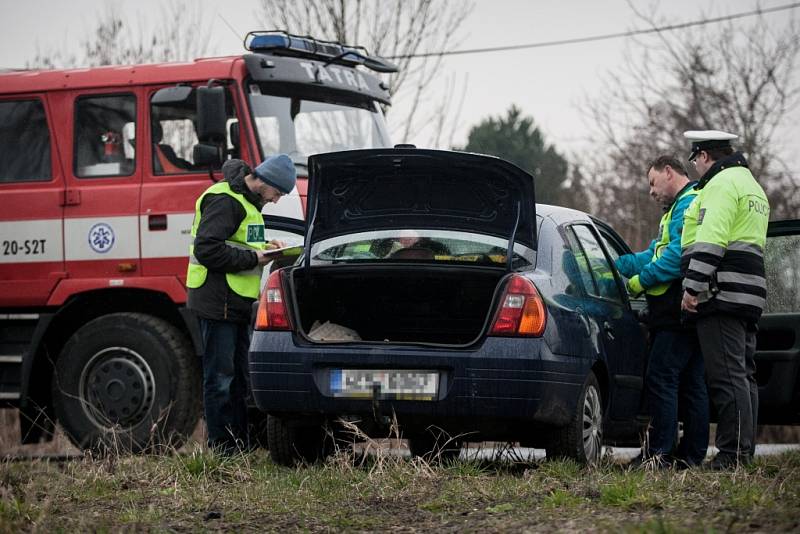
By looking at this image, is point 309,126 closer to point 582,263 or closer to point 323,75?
point 323,75

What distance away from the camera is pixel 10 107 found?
373 inches

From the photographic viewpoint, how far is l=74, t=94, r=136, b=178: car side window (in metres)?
9.11

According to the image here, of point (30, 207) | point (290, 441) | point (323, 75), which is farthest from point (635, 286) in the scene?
point (30, 207)

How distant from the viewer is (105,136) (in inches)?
361

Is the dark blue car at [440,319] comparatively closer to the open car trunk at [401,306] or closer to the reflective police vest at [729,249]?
the open car trunk at [401,306]

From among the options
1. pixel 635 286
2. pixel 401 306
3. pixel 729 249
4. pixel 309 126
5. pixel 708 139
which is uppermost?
pixel 309 126

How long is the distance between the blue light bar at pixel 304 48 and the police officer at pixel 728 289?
3.58 meters

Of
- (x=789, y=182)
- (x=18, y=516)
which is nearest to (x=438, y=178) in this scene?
(x=18, y=516)

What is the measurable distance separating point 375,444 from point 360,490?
541mm

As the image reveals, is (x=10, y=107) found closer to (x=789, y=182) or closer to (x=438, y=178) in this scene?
(x=438, y=178)

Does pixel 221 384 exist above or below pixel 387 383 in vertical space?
below

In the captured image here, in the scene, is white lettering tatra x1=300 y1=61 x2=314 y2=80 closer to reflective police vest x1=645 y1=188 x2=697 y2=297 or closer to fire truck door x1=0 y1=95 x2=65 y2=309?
fire truck door x1=0 y1=95 x2=65 y2=309

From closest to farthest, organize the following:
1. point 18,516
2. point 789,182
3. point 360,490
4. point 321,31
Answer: point 18,516
point 360,490
point 321,31
point 789,182

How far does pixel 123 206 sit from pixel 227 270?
1.75 metres
